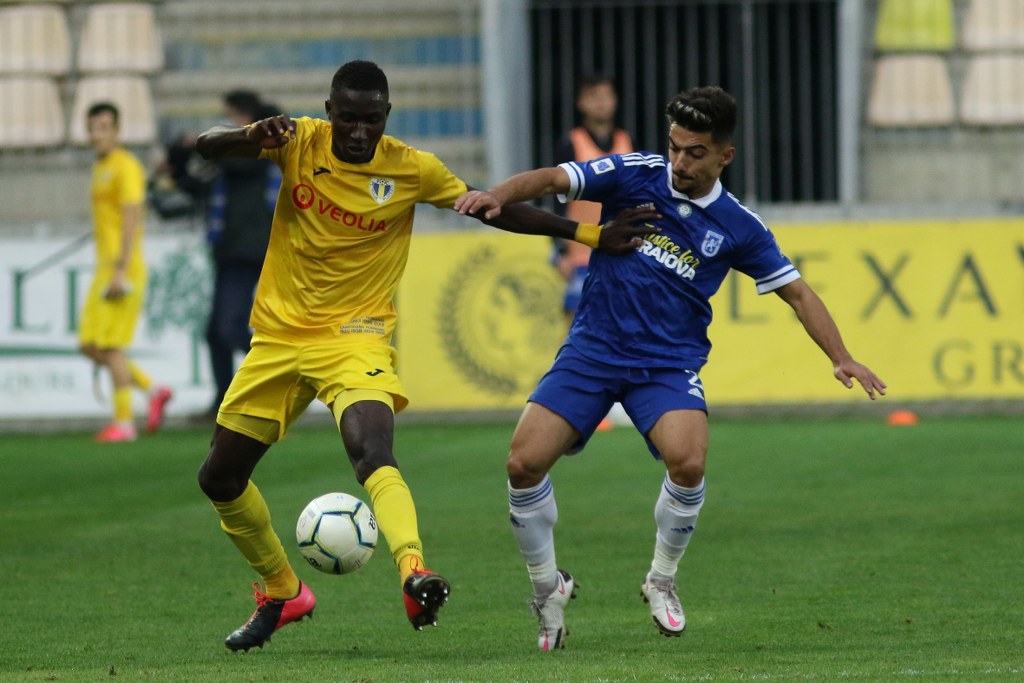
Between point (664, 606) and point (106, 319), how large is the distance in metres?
8.50

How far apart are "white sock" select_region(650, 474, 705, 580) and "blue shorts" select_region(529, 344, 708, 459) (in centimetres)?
16

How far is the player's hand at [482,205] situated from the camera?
19.9 ft

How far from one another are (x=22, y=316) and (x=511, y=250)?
13.5 ft

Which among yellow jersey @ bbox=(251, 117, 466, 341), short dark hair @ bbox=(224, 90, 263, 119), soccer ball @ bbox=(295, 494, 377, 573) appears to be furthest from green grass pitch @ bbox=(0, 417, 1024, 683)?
short dark hair @ bbox=(224, 90, 263, 119)

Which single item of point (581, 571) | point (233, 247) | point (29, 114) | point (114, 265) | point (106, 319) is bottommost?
point (106, 319)

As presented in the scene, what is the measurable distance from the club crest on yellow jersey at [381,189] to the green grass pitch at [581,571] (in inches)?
60.9

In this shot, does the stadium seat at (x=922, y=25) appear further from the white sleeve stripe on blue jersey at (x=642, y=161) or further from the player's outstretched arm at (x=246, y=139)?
the player's outstretched arm at (x=246, y=139)

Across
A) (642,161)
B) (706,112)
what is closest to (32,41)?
(642,161)

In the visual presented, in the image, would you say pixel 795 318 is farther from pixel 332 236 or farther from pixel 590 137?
pixel 332 236

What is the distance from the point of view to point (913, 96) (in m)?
17.8

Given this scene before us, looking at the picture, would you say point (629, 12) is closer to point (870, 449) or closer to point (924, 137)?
point (924, 137)

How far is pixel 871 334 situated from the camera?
47.8ft

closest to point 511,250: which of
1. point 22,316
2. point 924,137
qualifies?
point 22,316

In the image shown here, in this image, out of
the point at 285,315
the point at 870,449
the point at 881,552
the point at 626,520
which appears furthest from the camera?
the point at 870,449
